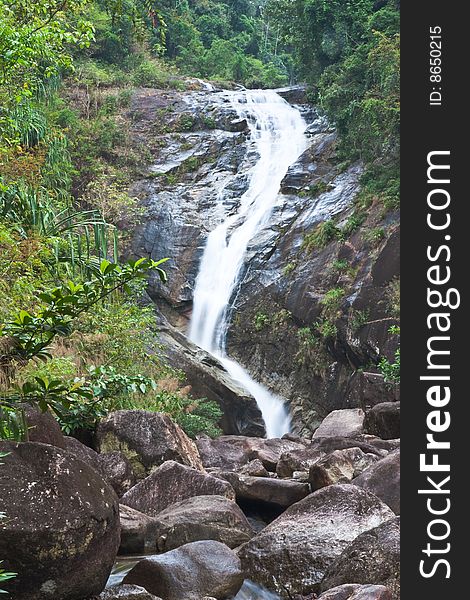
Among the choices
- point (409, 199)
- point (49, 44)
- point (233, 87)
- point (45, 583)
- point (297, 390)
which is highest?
point (233, 87)

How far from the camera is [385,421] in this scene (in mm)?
13797

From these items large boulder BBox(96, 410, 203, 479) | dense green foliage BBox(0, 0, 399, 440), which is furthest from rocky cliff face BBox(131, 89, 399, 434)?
large boulder BBox(96, 410, 203, 479)

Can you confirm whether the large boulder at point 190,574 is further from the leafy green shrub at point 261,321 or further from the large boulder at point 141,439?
the leafy green shrub at point 261,321

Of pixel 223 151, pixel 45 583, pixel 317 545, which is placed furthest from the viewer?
pixel 223 151

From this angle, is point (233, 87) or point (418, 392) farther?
point (233, 87)

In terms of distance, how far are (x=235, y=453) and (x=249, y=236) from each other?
11776mm

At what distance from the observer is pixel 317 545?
21.3 feet

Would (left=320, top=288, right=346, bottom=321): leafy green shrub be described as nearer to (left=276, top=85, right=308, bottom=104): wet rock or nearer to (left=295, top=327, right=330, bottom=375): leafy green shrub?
(left=295, top=327, right=330, bottom=375): leafy green shrub

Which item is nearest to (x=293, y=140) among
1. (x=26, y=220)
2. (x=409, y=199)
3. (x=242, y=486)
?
(x=26, y=220)

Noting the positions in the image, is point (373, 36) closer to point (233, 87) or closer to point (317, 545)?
point (233, 87)

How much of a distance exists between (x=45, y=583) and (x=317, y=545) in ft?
8.06

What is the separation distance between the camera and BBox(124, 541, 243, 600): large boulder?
19.8 ft

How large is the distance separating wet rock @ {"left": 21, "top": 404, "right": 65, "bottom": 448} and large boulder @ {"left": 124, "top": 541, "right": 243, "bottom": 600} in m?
1.59

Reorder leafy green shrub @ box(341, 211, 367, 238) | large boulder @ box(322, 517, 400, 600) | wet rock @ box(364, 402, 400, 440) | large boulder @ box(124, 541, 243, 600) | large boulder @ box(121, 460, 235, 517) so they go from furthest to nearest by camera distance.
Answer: leafy green shrub @ box(341, 211, 367, 238)
wet rock @ box(364, 402, 400, 440)
large boulder @ box(121, 460, 235, 517)
large boulder @ box(124, 541, 243, 600)
large boulder @ box(322, 517, 400, 600)
